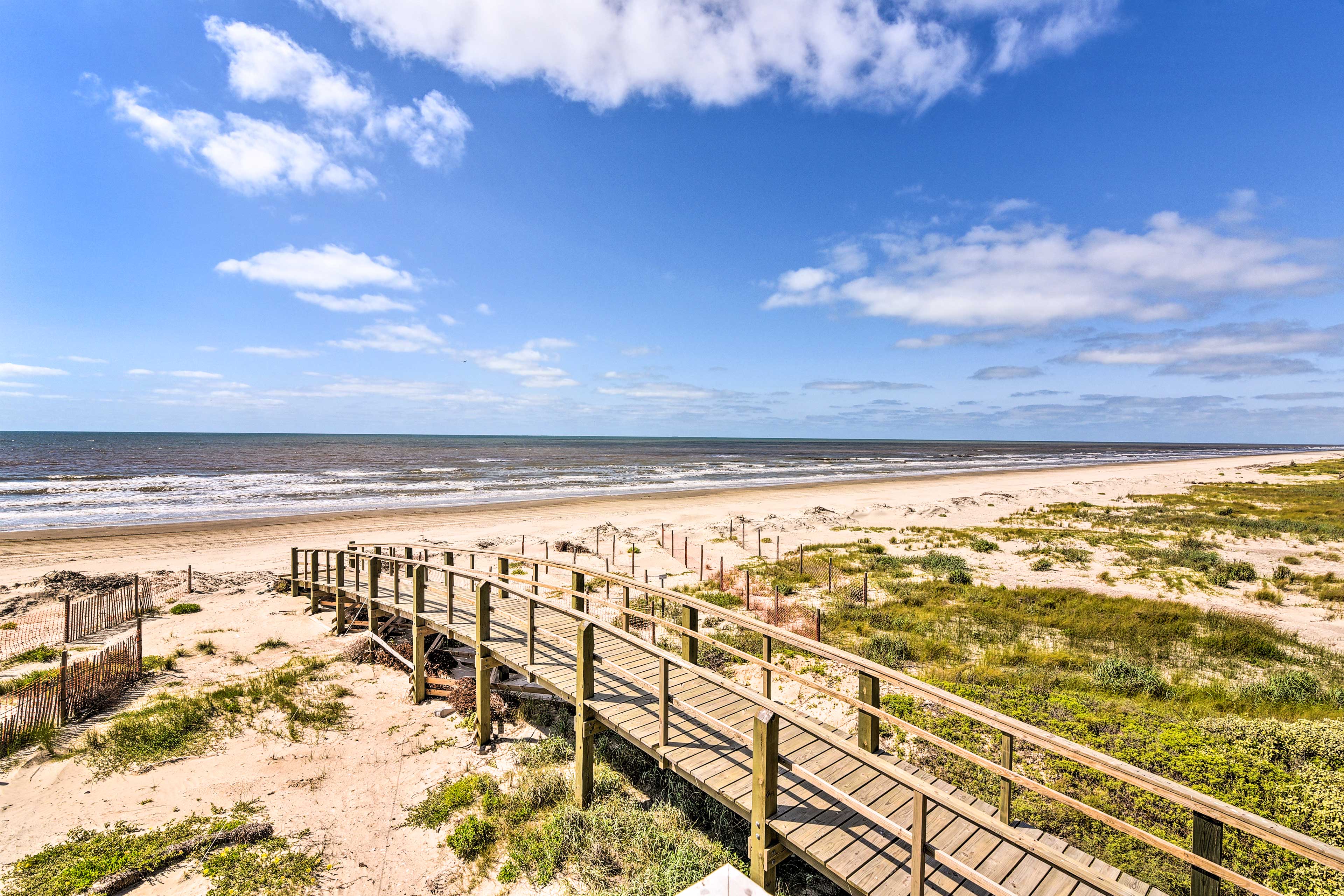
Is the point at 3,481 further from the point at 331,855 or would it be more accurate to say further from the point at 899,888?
the point at 899,888

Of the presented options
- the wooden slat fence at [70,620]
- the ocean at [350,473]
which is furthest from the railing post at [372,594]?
the ocean at [350,473]

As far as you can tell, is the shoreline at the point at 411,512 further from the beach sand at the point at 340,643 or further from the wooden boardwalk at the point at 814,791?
the wooden boardwalk at the point at 814,791

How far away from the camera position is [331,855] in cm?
614

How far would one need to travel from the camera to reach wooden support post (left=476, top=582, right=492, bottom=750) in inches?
333

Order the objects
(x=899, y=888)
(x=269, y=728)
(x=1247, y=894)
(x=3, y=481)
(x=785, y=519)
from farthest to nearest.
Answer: (x=3, y=481) → (x=785, y=519) → (x=269, y=728) → (x=1247, y=894) → (x=899, y=888)

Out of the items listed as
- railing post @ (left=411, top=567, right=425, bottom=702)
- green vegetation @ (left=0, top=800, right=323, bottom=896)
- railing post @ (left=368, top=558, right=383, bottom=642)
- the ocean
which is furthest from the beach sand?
the ocean

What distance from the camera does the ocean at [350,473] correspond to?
1379 inches

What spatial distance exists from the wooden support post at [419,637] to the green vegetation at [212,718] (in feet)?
3.58

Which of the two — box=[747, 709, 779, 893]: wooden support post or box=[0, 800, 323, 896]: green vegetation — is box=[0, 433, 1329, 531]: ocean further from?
box=[747, 709, 779, 893]: wooden support post

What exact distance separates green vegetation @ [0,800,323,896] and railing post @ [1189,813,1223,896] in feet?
23.4

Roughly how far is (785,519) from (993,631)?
18065 millimetres

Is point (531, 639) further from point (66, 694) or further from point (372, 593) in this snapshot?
point (66, 694)

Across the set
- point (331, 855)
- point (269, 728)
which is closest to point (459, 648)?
point (269, 728)

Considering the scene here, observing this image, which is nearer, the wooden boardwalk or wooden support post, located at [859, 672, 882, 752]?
the wooden boardwalk
